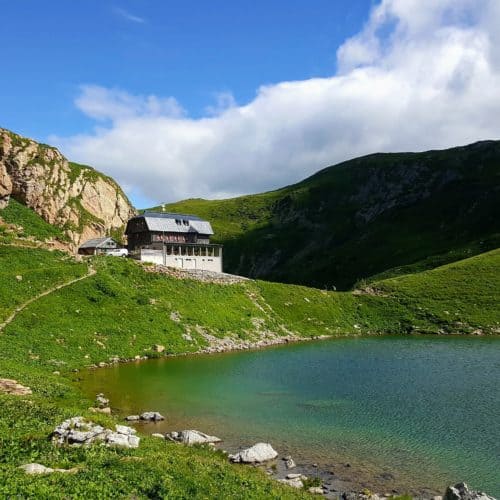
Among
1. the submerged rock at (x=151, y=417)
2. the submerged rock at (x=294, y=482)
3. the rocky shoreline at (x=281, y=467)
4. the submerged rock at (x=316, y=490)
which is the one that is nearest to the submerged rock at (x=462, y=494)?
the rocky shoreline at (x=281, y=467)

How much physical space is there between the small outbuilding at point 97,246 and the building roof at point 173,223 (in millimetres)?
8757

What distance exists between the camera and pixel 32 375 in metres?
39.7

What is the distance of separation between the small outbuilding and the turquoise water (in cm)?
4617

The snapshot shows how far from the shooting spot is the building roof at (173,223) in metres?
101

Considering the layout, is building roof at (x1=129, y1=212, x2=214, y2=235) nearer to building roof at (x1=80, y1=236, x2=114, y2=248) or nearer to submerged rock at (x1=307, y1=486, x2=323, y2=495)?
building roof at (x1=80, y1=236, x2=114, y2=248)

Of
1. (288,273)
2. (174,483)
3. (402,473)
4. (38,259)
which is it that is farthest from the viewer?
(288,273)

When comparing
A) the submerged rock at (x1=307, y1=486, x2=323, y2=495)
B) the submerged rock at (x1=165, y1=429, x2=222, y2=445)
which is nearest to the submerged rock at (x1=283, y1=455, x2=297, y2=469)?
the submerged rock at (x1=307, y1=486, x2=323, y2=495)

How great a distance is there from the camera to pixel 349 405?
37031 millimetres

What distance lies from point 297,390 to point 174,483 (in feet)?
84.4

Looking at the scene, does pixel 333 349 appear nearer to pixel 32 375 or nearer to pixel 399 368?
pixel 399 368

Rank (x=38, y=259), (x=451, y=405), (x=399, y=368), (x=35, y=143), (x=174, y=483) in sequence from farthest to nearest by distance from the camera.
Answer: (x=35, y=143), (x=38, y=259), (x=399, y=368), (x=451, y=405), (x=174, y=483)

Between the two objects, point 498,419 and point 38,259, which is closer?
point 498,419

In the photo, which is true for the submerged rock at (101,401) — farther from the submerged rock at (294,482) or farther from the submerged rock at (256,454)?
the submerged rock at (294,482)

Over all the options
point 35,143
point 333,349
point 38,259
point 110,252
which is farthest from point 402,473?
point 35,143
